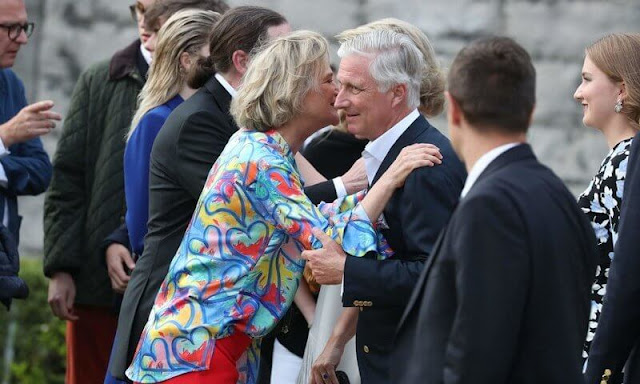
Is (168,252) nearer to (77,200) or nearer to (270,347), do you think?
(270,347)

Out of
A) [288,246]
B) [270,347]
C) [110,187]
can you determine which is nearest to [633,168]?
[288,246]

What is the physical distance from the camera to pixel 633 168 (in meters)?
3.78

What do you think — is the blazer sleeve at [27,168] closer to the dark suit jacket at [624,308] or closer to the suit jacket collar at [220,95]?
the suit jacket collar at [220,95]

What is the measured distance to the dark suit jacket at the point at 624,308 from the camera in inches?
144

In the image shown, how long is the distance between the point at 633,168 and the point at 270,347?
1399mm

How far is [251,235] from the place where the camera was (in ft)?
12.4

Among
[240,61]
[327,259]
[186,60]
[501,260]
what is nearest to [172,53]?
[186,60]

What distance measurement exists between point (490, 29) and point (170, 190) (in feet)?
12.9

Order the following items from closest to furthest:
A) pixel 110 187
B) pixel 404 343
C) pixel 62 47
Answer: pixel 404 343, pixel 110 187, pixel 62 47

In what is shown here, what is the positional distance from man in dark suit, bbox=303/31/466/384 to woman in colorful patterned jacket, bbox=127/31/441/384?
0.17ft

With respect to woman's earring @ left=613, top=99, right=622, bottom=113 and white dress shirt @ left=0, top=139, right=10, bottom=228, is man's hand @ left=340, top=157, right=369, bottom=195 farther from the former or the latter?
white dress shirt @ left=0, top=139, right=10, bottom=228

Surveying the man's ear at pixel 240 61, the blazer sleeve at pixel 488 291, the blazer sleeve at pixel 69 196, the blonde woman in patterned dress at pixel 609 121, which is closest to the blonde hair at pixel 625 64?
the blonde woman in patterned dress at pixel 609 121

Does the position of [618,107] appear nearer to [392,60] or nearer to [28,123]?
[392,60]

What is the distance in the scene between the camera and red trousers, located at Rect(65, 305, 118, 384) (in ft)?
18.6
